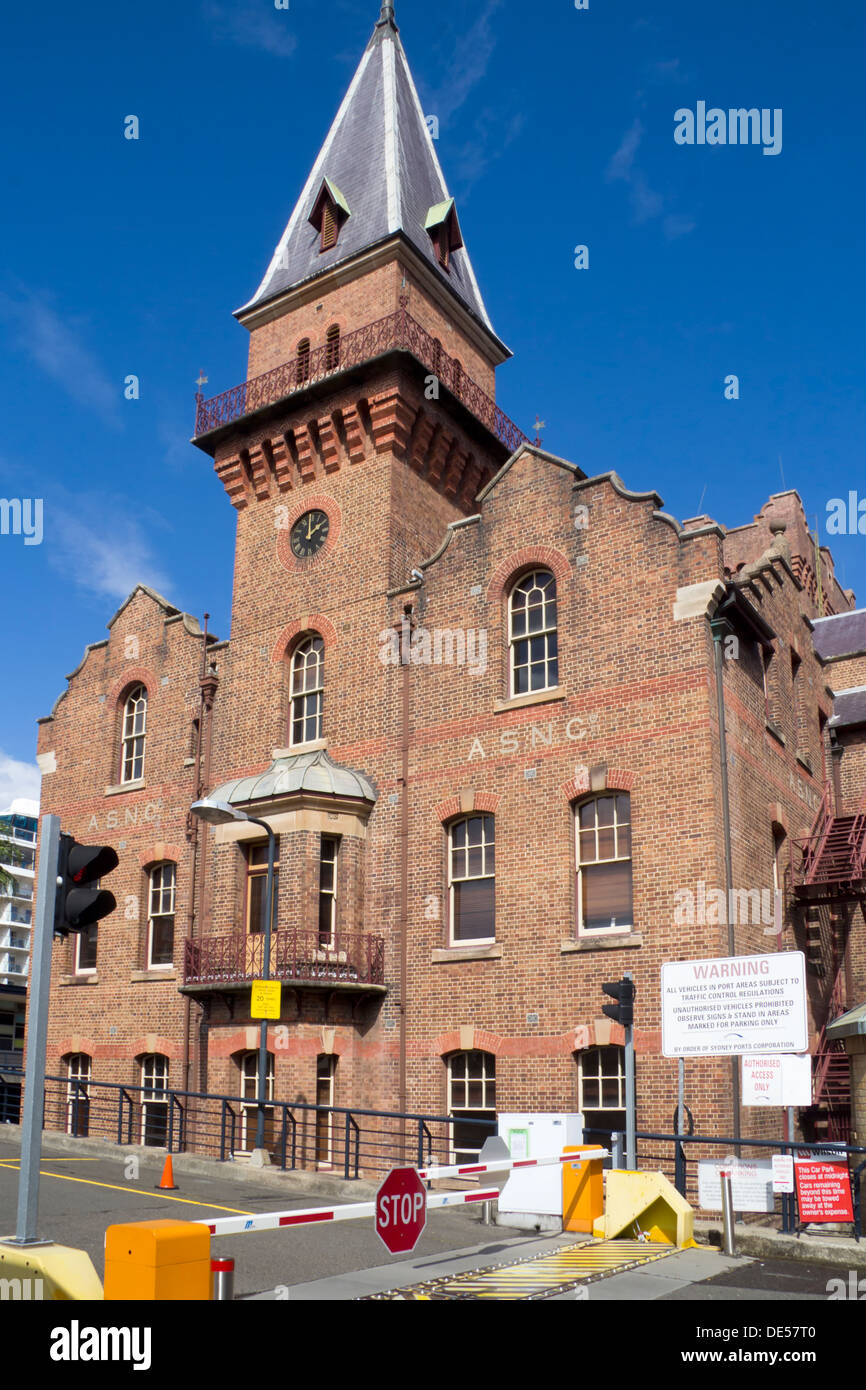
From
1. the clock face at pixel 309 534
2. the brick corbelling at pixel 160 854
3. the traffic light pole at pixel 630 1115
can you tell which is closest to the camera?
the traffic light pole at pixel 630 1115

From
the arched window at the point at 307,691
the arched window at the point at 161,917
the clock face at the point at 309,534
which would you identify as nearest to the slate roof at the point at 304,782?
the arched window at the point at 307,691

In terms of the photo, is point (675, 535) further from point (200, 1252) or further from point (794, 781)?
point (200, 1252)

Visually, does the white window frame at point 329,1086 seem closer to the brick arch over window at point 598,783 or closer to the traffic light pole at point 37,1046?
the brick arch over window at point 598,783

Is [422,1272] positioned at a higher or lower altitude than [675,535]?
lower

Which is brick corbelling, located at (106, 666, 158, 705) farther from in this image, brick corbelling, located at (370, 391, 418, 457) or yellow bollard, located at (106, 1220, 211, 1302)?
yellow bollard, located at (106, 1220, 211, 1302)

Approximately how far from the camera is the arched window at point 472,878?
65.6 feet

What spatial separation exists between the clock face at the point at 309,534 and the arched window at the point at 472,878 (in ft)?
22.6

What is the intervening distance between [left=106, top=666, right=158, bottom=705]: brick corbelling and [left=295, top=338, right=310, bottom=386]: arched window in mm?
7223

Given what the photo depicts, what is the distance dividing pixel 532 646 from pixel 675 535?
10.4 feet

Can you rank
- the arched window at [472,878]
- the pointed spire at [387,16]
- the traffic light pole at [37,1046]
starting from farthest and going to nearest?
the pointed spire at [387,16] < the arched window at [472,878] < the traffic light pole at [37,1046]

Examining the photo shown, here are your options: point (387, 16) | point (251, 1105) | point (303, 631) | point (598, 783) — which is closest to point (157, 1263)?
point (598, 783)

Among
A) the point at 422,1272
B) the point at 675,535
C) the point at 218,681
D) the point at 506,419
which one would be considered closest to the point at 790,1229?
the point at 422,1272

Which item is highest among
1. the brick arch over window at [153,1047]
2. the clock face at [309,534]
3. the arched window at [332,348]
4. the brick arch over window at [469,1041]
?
the arched window at [332,348]

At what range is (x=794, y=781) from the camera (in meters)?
22.2
